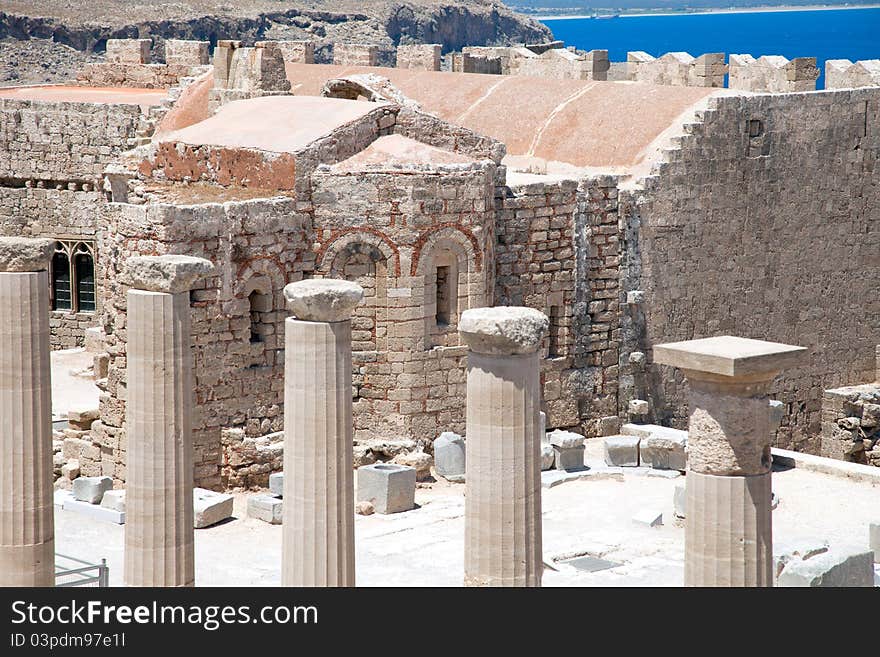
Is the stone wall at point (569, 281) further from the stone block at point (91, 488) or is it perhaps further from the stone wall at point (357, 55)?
the stone wall at point (357, 55)

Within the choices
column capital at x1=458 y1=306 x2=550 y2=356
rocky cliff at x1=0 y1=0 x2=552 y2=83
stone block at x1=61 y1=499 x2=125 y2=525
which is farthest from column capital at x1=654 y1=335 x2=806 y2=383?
rocky cliff at x1=0 y1=0 x2=552 y2=83

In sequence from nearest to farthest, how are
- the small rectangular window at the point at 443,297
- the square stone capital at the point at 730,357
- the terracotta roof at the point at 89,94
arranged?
1. the square stone capital at the point at 730,357
2. the small rectangular window at the point at 443,297
3. the terracotta roof at the point at 89,94

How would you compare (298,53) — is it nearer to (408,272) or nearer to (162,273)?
(408,272)

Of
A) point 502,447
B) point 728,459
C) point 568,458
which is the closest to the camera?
point 728,459

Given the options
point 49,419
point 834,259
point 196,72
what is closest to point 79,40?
point 196,72

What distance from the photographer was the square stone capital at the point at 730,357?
42.7ft

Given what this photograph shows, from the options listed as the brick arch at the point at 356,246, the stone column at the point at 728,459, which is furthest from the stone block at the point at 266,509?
the stone column at the point at 728,459

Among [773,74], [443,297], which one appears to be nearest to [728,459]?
[443,297]

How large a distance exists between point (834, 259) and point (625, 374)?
15.1ft

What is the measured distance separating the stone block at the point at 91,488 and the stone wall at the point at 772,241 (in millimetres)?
7713

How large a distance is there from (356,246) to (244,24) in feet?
205

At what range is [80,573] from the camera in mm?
18469

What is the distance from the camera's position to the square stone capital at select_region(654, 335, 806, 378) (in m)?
13.0

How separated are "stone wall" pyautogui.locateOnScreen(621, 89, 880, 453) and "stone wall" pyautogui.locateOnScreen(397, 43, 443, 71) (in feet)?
36.1
